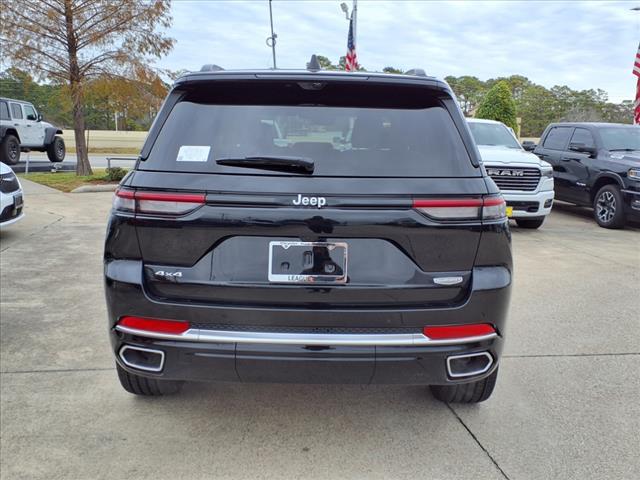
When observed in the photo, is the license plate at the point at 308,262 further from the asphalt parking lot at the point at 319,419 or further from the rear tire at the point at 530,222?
the rear tire at the point at 530,222

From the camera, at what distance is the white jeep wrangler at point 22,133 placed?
53.9 feet

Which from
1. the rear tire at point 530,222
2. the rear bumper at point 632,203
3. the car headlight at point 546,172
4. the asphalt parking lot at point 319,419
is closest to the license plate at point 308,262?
the asphalt parking lot at point 319,419

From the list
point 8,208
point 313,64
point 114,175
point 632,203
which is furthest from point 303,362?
point 114,175

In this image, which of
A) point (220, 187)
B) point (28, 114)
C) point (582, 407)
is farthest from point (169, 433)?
point (28, 114)

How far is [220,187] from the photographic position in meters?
2.29

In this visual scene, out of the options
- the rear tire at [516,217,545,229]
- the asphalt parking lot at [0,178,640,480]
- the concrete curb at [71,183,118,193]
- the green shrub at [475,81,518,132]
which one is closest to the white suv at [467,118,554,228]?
the rear tire at [516,217,545,229]

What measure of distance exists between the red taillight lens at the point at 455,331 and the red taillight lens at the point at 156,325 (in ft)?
3.56

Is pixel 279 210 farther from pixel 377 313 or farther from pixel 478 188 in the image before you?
pixel 478 188

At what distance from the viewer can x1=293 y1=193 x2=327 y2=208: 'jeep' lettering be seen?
2262 millimetres

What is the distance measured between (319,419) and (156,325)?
1189 millimetres

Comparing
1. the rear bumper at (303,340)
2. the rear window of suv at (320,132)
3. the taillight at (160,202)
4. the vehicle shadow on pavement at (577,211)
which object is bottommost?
the vehicle shadow on pavement at (577,211)

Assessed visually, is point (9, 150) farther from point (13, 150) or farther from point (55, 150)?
point (55, 150)

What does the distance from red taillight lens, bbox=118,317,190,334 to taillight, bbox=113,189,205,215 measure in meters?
0.49

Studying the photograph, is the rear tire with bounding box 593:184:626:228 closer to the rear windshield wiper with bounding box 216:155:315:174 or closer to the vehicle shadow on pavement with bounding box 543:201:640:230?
the vehicle shadow on pavement with bounding box 543:201:640:230
